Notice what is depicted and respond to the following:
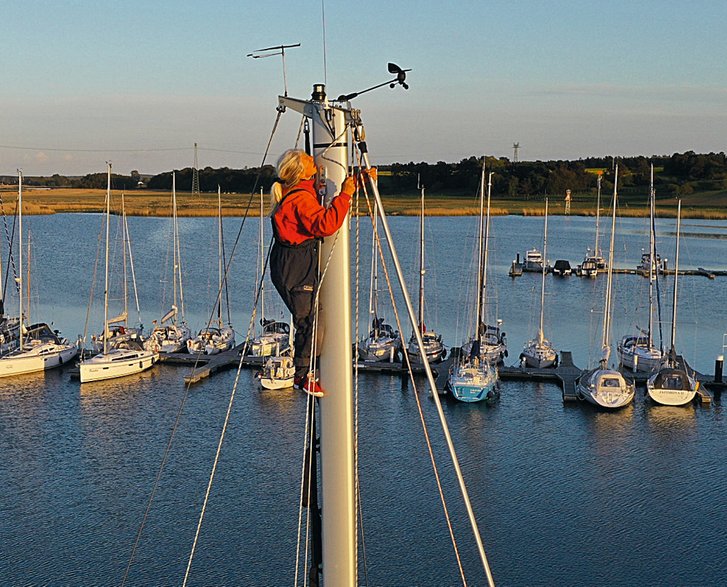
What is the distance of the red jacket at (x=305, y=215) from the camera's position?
411 centimetres

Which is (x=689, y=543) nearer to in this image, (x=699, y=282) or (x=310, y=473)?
(x=310, y=473)

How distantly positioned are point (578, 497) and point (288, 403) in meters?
9.41

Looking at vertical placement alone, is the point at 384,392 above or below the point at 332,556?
below

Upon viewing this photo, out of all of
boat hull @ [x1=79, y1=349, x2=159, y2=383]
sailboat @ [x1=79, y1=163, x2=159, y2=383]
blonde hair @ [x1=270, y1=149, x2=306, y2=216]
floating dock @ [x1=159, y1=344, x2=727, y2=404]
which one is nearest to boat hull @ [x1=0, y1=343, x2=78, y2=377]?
sailboat @ [x1=79, y1=163, x2=159, y2=383]

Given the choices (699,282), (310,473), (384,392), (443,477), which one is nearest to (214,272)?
(699,282)

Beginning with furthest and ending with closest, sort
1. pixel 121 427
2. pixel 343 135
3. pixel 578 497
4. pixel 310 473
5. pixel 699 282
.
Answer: pixel 699 282 → pixel 121 427 → pixel 578 497 → pixel 310 473 → pixel 343 135

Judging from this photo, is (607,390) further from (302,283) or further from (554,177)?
(554,177)

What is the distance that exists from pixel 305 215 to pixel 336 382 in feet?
2.37

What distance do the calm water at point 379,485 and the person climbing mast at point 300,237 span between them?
13.1 metres

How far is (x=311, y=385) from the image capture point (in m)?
4.28

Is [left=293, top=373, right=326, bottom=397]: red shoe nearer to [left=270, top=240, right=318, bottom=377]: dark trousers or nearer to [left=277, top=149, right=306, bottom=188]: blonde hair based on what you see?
[left=270, top=240, right=318, bottom=377]: dark trousers

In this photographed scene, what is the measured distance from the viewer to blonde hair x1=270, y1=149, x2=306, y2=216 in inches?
166

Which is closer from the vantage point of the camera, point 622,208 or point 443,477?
point 443,477

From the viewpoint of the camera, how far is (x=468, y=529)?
19.8m
